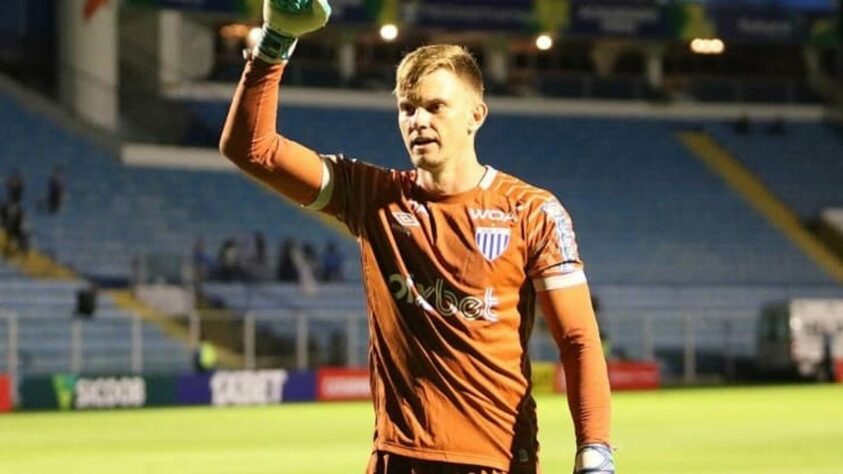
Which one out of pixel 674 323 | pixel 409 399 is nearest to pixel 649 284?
pixel 674 323

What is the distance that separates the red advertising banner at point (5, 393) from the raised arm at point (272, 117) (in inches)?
1025

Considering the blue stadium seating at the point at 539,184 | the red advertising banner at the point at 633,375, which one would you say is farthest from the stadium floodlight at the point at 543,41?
the red advertising banner at the point at 633,375

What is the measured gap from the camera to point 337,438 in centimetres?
2273

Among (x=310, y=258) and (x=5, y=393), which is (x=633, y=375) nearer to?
(x=310, y=258)

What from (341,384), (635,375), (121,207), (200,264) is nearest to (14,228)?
(200,264)

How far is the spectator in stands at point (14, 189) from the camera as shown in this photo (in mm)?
35375

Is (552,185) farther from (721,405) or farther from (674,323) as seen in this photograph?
(721,405)

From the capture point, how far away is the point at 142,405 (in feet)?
104

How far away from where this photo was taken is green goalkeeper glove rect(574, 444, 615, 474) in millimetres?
5383

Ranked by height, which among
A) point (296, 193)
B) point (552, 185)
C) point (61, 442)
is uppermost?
point (552, 185)

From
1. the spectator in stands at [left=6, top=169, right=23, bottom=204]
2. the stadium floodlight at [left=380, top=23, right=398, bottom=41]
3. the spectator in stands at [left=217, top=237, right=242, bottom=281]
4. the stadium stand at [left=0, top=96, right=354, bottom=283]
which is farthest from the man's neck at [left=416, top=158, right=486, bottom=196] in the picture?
the stadium floodlight at [left=380, top=23, right=398, bottom=41]

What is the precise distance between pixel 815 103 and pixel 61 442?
110ft

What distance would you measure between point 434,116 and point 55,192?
3328cm

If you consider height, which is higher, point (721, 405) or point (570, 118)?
point (570, 118)
